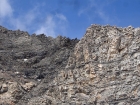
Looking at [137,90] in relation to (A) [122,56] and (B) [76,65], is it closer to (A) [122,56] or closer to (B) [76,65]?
(A) [122,56]

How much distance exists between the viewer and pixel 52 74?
6012 centimetres

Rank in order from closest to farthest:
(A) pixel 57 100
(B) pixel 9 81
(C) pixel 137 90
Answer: (C) pixel 137 90 < (A) pixel 57 100 < (B) pixel 9 81

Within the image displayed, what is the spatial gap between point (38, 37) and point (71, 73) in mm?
24414

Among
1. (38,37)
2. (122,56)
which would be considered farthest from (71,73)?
(38,37)

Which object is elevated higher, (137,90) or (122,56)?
(122,56)

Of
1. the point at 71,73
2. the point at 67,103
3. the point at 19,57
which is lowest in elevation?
the point at 67,103

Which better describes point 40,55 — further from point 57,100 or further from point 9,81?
point 57,100

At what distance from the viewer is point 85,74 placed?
162 feet

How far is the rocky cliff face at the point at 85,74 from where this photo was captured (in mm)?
45344

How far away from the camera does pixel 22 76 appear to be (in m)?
61.9

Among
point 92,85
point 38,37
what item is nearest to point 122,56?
point 92,85

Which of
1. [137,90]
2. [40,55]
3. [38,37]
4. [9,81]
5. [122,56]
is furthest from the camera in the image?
[38,37]

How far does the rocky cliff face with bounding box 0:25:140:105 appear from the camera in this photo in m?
45.3

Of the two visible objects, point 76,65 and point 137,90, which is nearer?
point 137,90
